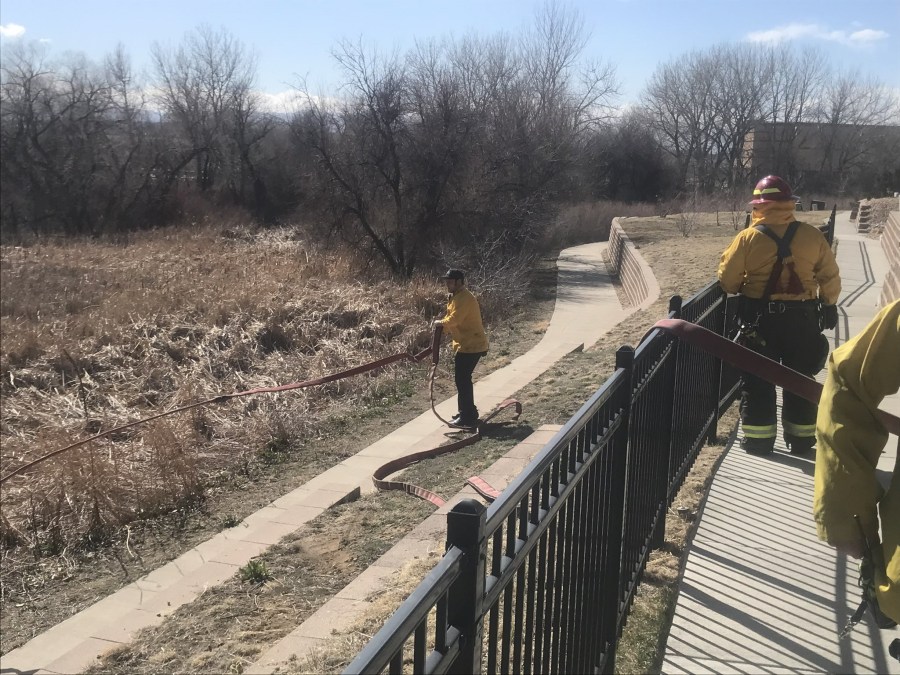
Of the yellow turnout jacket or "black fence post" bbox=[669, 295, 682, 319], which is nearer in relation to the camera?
"black fence post" bbox=[669, 295, 682, 319]

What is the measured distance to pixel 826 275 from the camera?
17.6ft

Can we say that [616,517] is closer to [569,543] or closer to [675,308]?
[569,543]

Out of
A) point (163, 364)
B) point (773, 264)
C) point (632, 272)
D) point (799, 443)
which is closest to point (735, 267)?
point (773, 264)

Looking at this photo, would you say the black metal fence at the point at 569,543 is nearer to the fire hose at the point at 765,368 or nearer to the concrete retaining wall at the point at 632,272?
the fire hose at the point at 765,368

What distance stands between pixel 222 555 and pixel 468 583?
212 inches

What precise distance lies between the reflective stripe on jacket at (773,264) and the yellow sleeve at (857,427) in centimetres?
327

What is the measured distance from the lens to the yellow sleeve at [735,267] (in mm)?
5414

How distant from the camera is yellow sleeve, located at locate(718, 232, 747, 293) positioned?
17.8 feet

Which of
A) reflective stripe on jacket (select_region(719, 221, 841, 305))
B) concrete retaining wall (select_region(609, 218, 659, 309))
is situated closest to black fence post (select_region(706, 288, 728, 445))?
reflective stripe on jacket (select_region(719, 221, 841, 305))

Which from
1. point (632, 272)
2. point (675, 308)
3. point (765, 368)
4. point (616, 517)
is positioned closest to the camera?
point (765, 368)

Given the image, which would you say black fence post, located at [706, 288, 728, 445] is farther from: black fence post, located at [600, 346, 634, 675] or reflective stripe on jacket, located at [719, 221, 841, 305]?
black fence post, located at [600, 346, 634, 675]

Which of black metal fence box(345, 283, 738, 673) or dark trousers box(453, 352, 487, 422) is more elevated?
black metal fence box(345, 283, 738, 673)

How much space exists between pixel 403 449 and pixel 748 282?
494cm

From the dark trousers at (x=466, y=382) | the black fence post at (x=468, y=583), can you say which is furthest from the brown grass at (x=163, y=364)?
the black fence post at (x=468, y=583)
